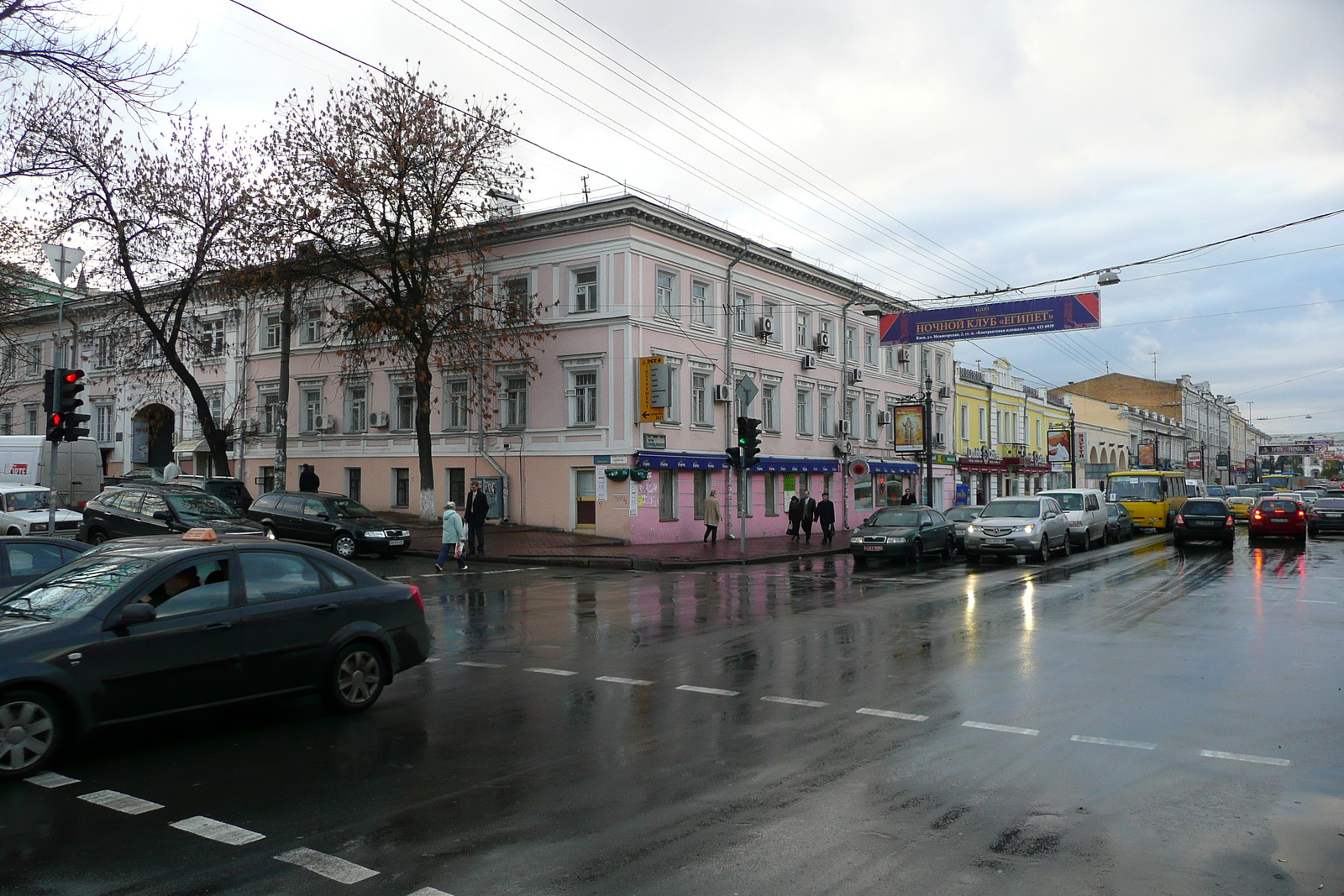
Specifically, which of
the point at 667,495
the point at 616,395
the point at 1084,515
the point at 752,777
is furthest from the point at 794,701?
the point at 667,495

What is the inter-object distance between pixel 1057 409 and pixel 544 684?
68.0 m

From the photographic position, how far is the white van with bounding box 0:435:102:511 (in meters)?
28.8

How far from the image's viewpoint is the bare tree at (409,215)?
27.5 metres

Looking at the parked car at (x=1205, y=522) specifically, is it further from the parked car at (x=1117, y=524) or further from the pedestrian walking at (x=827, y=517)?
the pedestrian walking at (x=827, y=517)

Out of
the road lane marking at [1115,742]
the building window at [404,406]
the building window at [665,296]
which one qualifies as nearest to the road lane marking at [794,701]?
the road lane marking at [1115,742]

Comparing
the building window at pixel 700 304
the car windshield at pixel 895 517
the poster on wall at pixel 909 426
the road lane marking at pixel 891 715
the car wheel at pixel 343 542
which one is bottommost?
the road lane marking at pixel 891 715

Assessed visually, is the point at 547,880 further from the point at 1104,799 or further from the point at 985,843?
the point at 1104,799

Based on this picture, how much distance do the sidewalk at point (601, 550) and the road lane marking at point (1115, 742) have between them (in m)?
16.9

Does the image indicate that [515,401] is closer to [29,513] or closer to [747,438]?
[747,438]

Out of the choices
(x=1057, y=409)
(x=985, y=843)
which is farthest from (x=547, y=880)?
(x=1057, y=409)

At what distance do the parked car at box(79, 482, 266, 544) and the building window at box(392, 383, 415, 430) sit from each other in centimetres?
1452

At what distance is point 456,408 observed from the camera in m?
34.8

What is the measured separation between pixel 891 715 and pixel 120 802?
545 centimetres

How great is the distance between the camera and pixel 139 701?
6.36 meters
